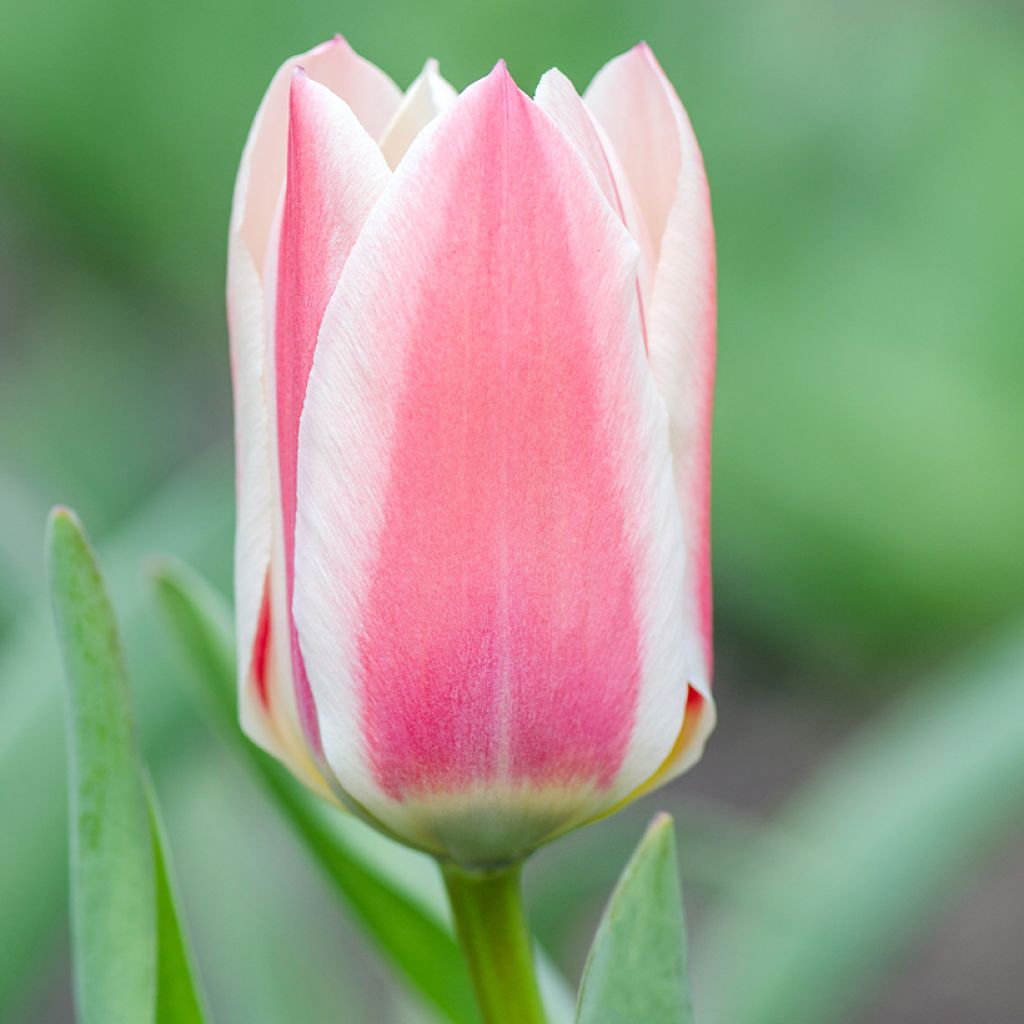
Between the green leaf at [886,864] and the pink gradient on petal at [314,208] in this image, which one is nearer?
the pink gradient on petal at [314,208]

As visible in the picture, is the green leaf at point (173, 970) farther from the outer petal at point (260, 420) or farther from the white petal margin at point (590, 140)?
the white petal margin at point (590, 140)

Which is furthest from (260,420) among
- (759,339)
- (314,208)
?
(759,339)

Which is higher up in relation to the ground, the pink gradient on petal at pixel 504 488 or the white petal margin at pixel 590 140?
the white petal margin at pixel 590 140

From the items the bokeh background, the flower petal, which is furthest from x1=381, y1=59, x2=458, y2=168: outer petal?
the bokeh background

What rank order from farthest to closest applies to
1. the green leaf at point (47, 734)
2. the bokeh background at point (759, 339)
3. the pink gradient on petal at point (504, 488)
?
the bokeh background at point (759, 339) → the green leaf at point (47, 734) → the pink gradient on petal at point (504, 488)

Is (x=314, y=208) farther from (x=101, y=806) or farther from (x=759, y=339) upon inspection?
(x=759, y=339)

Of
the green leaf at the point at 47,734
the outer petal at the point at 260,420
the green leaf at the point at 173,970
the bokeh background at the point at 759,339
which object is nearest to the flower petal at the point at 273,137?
the outer petal at the point at 260,420

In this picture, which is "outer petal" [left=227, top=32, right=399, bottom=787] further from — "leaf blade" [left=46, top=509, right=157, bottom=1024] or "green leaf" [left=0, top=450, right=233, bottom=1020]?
"green leaf" [left=0, top=450, right=233, bottom=1020]

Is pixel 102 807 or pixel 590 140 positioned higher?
pixel 590 140
